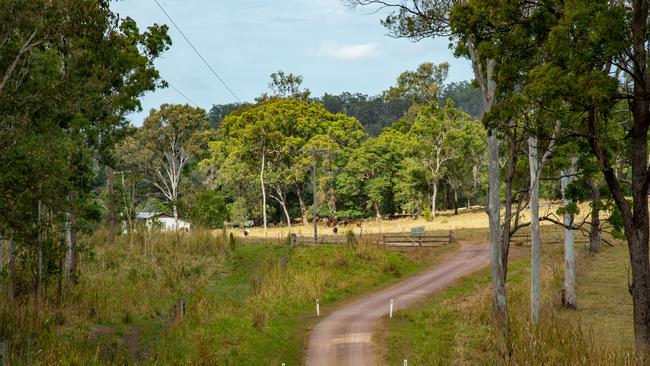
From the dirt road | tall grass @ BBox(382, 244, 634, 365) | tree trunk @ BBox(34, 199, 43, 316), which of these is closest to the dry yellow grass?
the dirt road

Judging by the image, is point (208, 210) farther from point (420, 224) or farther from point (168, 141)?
point (420, 224)

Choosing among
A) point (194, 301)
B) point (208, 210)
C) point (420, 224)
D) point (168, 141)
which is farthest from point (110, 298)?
point (168, 141)

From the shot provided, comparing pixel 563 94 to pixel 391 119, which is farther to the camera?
pixel 391 119

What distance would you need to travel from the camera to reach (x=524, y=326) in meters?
15.1

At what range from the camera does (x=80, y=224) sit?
23.1 m

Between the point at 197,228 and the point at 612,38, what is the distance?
33.3m

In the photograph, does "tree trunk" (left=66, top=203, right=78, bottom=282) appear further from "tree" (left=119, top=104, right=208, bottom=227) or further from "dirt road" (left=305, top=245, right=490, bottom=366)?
"tree" (left=119, top=104, right=208, bottom=227)

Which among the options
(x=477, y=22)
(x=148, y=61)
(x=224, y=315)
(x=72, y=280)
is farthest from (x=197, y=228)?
(x=477, y=22)

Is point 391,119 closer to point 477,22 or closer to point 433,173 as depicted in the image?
point 433,173

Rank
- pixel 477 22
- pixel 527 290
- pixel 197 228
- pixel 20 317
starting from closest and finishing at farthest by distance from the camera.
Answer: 1. pixel 477 22
2. pixel 20 317
3. pixel 527 290
4. pixel 197 228

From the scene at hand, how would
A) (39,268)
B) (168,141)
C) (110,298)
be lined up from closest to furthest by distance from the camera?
(39,268) → (110,298) → (168,141)

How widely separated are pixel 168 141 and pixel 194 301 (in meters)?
53.2

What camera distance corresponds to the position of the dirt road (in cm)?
1859

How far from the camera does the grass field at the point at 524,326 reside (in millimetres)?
12891
